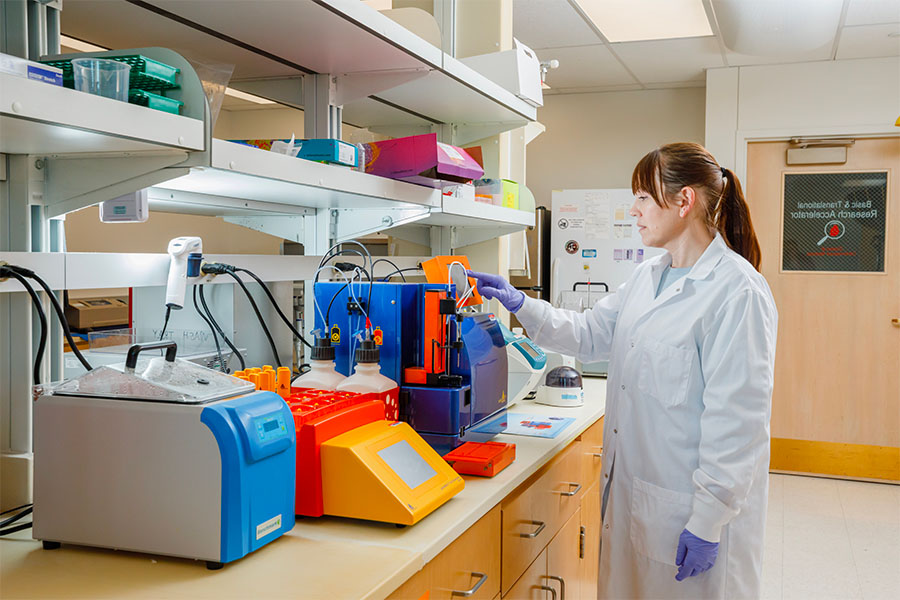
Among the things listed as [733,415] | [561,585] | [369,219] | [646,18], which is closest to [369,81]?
[369,219]

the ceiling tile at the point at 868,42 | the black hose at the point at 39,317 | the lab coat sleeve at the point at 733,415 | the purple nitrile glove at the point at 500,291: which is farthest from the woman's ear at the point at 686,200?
the ceiling tile at the point at 868,42

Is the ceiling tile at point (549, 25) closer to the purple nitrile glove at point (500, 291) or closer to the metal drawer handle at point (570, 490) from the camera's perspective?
the purple nitrile glove at point (500, 291)

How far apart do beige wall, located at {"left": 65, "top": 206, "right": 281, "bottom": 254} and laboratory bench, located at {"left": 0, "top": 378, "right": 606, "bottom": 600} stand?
4356 millimetres

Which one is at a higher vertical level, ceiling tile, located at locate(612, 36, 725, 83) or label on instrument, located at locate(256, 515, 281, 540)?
ceiling tile, located at locate(612, 36, 725, 83)

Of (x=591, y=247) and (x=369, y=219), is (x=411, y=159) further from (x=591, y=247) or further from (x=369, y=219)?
(x=591, y=247)

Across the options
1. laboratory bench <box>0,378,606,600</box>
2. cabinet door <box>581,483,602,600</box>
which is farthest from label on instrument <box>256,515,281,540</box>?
cabinet door <box>581,483,602,600</box>

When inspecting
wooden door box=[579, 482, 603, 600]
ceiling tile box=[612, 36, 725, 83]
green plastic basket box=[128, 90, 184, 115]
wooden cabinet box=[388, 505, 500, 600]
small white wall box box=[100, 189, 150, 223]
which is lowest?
wooden door box=[579, 482, 603, 600]

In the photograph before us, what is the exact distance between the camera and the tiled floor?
3.13 metres

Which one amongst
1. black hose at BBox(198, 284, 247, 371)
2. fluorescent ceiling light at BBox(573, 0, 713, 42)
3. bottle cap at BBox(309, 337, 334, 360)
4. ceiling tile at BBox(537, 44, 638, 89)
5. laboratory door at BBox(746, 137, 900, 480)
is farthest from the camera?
laboratory door at BBox(746, 137, 900, 480)

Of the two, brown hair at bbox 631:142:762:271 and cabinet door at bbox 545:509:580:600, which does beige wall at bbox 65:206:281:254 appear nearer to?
cabinet door at bbox 545:509:580:600

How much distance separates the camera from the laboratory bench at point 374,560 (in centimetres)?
106

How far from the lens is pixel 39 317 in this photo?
1.33 metres

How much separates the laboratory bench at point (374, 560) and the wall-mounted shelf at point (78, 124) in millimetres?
633

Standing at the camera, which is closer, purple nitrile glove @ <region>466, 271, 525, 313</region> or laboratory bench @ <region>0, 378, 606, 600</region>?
laboratory bench @ <region>0, 378, 606, 600</region>
